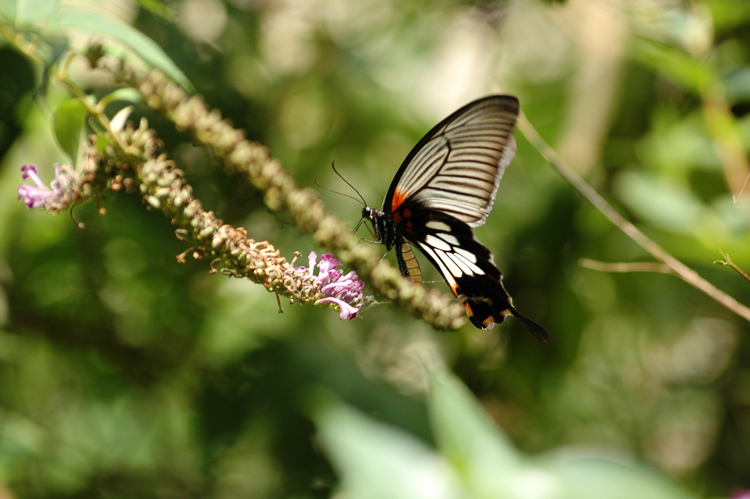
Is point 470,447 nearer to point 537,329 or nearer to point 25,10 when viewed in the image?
point 537,329

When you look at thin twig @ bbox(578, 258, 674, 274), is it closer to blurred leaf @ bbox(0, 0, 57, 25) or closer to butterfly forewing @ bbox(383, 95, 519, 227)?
butterfly forewing @ bbox(383, 95, 519, 227)

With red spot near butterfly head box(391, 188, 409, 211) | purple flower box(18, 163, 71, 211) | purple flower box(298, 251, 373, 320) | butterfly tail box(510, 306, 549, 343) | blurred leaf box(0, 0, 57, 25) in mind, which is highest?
blurred leaf box(0, 0, 57, 25)

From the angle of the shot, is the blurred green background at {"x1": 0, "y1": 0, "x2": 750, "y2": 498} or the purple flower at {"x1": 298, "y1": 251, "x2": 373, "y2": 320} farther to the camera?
the blurred green background at {"x1": 0, "y1": 0, "x2": 750, "y2": 498}

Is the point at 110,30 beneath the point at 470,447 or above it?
above

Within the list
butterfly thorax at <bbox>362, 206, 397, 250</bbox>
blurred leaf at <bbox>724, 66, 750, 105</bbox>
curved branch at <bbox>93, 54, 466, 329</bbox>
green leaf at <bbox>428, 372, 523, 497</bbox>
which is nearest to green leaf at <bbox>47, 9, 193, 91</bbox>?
curved branch at <bbox>93, 54, 466, 329</bbox>

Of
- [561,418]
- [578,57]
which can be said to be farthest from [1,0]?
[578,57]

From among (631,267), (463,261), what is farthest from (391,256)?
(463,261)
